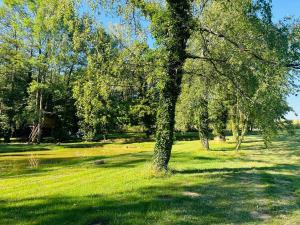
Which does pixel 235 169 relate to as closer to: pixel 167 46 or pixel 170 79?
pixel 170 79

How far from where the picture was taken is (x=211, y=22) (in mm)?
28953

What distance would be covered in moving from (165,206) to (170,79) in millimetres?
7393

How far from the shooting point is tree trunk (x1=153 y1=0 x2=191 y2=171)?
713 inches

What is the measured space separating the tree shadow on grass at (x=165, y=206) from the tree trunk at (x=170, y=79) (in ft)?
8.31

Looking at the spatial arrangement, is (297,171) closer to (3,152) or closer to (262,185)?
(262,185)

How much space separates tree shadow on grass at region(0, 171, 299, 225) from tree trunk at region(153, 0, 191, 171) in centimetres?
253

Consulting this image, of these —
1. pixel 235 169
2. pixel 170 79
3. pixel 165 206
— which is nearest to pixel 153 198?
pixel 165 206

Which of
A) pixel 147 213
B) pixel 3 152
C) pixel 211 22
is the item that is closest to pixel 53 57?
pixel 3 152

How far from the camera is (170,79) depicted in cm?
1855

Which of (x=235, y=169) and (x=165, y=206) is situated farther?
(x=235, y=169)

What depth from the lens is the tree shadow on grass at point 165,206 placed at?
11266mm

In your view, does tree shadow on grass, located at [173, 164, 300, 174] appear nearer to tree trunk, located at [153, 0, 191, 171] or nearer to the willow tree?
tree trunk, located at [153, 0, 191, 171]

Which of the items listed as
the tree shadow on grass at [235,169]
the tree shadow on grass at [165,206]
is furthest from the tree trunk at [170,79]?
the tree shadow on grass at [165,206]

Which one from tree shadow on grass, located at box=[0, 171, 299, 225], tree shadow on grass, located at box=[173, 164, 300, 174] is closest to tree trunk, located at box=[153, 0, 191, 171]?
tree shadow on grass, located at box=[173, 164, 300, 174]
